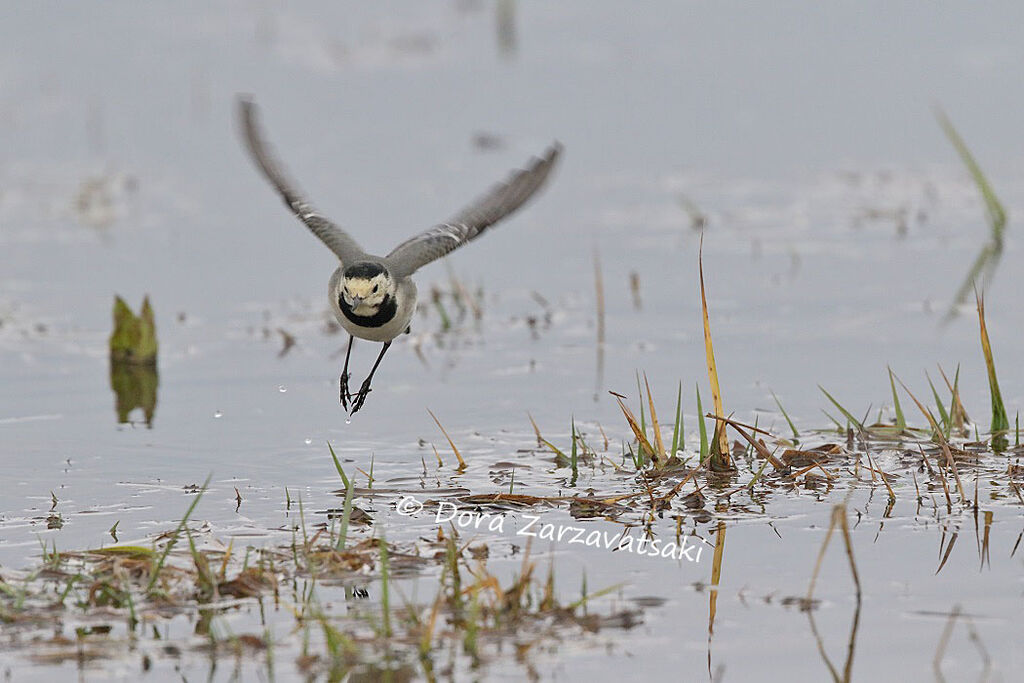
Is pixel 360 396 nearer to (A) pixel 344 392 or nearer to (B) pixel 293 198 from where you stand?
(A) pixel 344 392

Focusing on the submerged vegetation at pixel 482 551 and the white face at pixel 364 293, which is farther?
the white face at pixel 364 293

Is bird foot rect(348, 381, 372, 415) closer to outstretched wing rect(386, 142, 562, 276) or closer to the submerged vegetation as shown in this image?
the submerged vegetation

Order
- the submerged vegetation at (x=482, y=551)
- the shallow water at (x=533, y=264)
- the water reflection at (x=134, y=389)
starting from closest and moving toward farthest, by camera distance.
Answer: the submerged vegetation at (x=482, y=551)
the shallow water at (x=533, y=264)
the water reflection at (x=134, y=389)

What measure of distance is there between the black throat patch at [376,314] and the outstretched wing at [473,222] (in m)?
0.32

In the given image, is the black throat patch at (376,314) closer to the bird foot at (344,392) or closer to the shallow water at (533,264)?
the shallow water at (533,264)

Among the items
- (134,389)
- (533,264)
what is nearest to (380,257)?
(134,389)

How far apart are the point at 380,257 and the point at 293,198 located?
65 centimetres

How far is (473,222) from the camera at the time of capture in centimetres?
860

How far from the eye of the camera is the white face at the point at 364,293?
25.8 feet

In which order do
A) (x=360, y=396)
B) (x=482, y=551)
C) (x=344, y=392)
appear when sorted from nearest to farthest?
(x=482, y=551), (x=360, y=396), (x=344, y=392)

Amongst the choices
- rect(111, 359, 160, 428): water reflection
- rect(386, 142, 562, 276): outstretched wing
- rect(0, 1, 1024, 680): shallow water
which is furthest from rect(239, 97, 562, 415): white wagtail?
rect(111, 359, 160, 428): water reflection

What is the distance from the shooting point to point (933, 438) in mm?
7727

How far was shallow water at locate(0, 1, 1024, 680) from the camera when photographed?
6.21m

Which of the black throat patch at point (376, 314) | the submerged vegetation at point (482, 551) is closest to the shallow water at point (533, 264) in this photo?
the submerged vegetation at point (482, 551)
